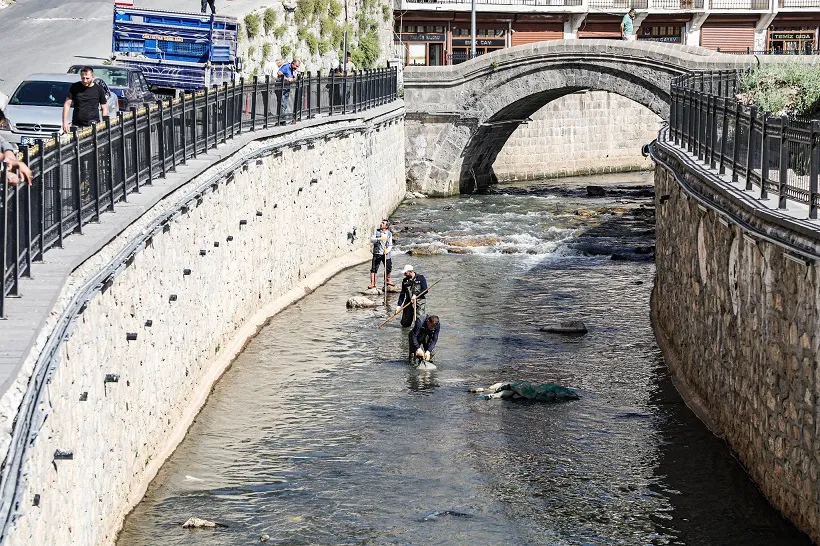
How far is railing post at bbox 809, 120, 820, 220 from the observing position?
1411 cm

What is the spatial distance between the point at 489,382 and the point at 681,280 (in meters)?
3.62

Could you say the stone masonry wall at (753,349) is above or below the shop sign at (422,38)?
below

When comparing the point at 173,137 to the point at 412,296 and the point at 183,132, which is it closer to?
the point at 183,132

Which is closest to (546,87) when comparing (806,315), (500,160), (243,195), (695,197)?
(500,160)

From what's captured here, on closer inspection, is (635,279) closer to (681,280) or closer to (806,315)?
(681,280)

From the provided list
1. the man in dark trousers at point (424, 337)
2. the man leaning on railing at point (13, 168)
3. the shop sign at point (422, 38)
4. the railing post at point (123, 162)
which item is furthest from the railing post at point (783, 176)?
the shop sign at point (422, 38)

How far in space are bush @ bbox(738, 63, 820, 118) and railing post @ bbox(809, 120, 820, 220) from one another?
12.0m

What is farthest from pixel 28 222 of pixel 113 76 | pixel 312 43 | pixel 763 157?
pixel 312 43

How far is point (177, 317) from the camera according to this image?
19.1 m

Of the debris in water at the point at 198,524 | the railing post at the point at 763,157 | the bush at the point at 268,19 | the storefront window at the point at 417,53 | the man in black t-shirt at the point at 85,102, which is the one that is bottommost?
the debris in water at the point at 198,524

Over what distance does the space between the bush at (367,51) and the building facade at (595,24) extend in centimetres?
885

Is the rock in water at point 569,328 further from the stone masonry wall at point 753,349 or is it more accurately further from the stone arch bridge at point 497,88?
the stone arch bridge at point 497,88

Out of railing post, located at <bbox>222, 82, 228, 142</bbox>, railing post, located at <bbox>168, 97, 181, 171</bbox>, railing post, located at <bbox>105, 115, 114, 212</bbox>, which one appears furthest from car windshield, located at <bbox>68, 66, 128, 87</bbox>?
railing post, located at <bbox>105, 115, 114, 212</bbox>

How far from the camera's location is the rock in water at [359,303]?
28.3 m
